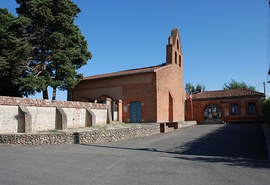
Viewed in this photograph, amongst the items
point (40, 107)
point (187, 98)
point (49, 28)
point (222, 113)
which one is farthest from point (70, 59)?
point (222, 113)

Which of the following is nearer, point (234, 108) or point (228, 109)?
point (234, 108)

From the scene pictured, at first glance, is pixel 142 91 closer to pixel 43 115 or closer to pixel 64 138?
pixel 43 115

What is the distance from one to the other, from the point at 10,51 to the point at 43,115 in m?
7.80

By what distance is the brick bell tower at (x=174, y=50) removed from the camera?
28062 millimetres

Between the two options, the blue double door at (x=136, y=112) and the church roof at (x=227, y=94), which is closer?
the blue double door at (x=136, y=112)

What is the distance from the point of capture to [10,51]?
73.0 ft

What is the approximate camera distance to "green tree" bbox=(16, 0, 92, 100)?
23.9 m

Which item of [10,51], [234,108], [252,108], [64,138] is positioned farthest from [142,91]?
[252,108]

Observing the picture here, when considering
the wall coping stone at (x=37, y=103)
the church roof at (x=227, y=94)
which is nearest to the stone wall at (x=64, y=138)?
the wall coping stone at (x=37, y=103)

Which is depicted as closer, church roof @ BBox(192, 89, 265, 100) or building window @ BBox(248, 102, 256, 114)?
building window @ BBox(248, 102, 256, 114)

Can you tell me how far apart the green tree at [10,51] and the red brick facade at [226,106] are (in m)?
21.9

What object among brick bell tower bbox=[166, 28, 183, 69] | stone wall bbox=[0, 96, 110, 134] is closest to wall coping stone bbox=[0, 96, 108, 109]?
stone wall bbox=[0, 96, 110, 134]

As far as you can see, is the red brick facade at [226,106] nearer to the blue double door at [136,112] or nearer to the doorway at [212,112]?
the doorway at [212,112]

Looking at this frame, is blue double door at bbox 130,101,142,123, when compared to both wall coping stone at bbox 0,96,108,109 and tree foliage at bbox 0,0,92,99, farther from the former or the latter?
tree foliage at bbox 0,0,92,99
